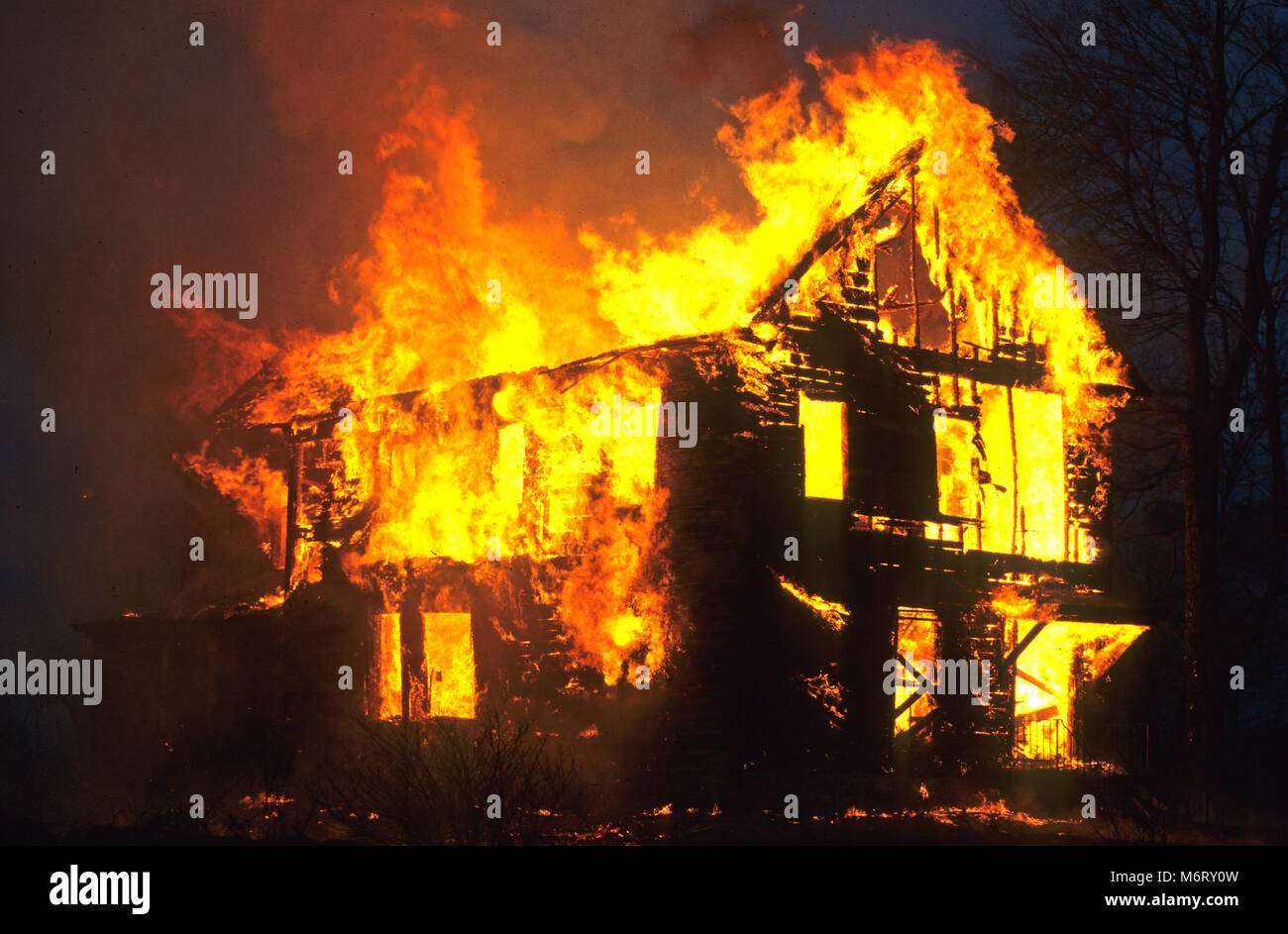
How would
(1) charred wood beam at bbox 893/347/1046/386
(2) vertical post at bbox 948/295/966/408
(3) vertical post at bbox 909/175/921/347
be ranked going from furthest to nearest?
(2) vertical post at bbox 948/295/966/408 < (1) charred wood beam at bbox 893/347/1046/386 < (3) vertical post at bbox 909/175/921/347

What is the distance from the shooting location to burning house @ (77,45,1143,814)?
18734mm

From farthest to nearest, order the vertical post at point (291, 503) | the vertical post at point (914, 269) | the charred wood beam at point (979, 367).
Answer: the vertical post at point (291, 503) → the charred wood beam at point (979, 367) → the vertical post at point (914, 269)

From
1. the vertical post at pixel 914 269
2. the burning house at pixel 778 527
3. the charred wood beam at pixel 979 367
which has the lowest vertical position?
the burning house at pixel 778 527

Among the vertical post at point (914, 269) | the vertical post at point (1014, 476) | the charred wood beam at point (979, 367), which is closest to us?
the vertical post at point (914, 269)

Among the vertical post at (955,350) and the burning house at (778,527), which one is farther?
the vertical post at (955,350)

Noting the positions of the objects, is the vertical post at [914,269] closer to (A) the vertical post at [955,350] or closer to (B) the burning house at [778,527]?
(B) the burning house at [778,527]

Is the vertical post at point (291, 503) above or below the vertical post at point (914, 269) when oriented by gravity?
below

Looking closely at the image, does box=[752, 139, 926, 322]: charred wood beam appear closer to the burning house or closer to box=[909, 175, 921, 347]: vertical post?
the burning house

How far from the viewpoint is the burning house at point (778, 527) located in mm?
18734

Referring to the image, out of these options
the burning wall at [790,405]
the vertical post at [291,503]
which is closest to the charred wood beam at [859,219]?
the burning wall at [790,405]

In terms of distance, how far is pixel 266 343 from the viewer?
29641mm

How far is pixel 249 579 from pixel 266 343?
6.21m

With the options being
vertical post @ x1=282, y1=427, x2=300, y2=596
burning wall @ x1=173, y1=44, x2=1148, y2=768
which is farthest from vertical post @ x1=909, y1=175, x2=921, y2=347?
vertical post @ x1=282, y1=427, x2=300, y2=596
